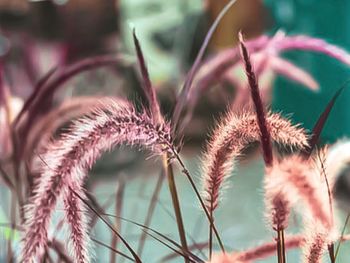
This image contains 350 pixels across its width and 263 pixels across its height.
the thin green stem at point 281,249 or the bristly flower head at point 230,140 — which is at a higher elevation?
the bristly flower head at point 230,140

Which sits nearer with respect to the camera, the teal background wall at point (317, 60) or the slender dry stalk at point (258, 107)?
the slender dry stalk at point (258, 107)

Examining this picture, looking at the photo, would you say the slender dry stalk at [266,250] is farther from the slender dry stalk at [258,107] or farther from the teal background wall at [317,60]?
the teal background wall at [317,60]

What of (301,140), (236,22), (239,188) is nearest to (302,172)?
(301,140)

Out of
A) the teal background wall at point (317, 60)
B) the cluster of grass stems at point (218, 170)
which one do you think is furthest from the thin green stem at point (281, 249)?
the teal background wall at point (317, 60)

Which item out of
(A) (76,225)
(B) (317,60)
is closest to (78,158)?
(A) (76,225)

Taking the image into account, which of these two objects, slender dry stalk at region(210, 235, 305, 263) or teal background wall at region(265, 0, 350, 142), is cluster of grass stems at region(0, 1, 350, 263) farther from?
teal background wall at region(265, 0, 350, 142)

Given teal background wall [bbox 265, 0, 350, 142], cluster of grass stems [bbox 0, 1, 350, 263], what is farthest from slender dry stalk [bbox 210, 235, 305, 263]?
teal background wall [bbox 265, 0, 350, 142]
